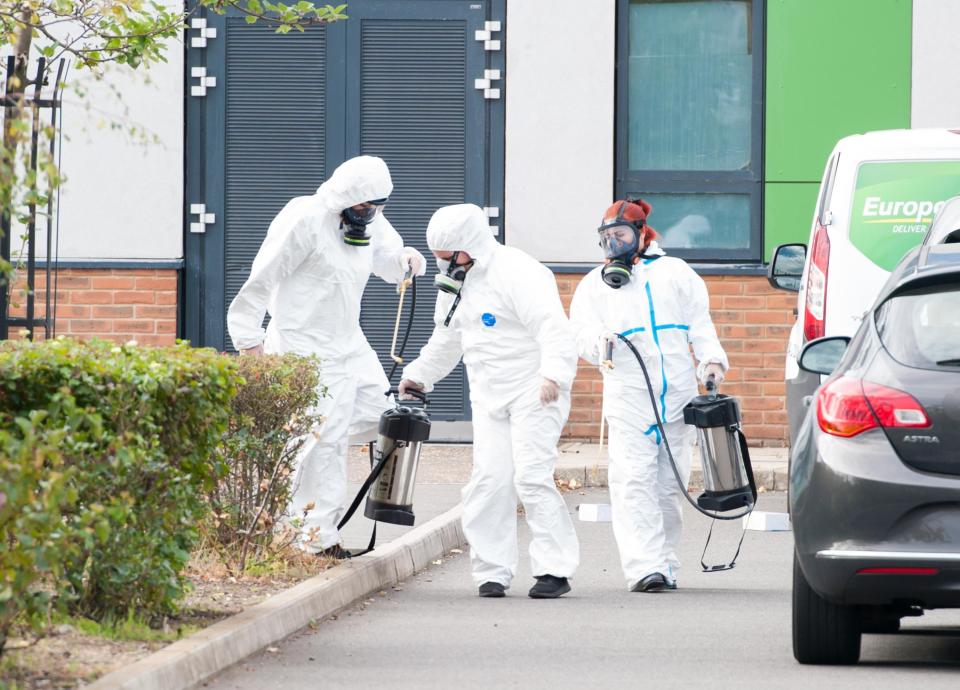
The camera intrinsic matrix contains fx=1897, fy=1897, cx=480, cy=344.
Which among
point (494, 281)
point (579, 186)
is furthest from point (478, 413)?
point (579, 186)

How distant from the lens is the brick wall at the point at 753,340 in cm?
1546

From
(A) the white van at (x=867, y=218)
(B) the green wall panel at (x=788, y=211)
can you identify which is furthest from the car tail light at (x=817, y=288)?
(B) the green wall panel at (x=788, y=211)

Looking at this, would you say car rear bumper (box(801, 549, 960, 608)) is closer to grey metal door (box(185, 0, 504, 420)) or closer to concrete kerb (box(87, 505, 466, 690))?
concrete kerb (box(87, 505, 466, 690))

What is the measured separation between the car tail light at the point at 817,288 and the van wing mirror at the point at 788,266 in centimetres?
79

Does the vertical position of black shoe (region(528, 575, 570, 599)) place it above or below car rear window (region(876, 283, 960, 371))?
below

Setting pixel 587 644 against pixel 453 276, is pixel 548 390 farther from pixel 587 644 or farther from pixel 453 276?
pixel 587 644

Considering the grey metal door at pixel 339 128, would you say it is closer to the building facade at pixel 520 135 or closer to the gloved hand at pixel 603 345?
the building facade at pixel 520 135

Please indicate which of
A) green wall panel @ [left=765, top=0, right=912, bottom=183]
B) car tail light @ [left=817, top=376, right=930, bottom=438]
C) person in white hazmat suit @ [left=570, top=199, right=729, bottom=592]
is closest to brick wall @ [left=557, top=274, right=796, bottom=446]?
green wall panel @ [left=765, top=0, right=912, bottom=183]

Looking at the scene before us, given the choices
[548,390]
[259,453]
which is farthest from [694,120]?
[259,453]

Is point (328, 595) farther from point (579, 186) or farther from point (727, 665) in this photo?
point (579, 186)

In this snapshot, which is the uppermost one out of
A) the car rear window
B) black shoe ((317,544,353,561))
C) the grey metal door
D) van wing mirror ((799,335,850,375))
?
the grey metal door

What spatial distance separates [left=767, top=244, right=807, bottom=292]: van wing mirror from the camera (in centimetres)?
1098

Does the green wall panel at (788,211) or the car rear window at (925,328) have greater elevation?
the green wall panel at (788,211)

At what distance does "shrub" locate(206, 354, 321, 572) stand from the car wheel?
254 centimetres
